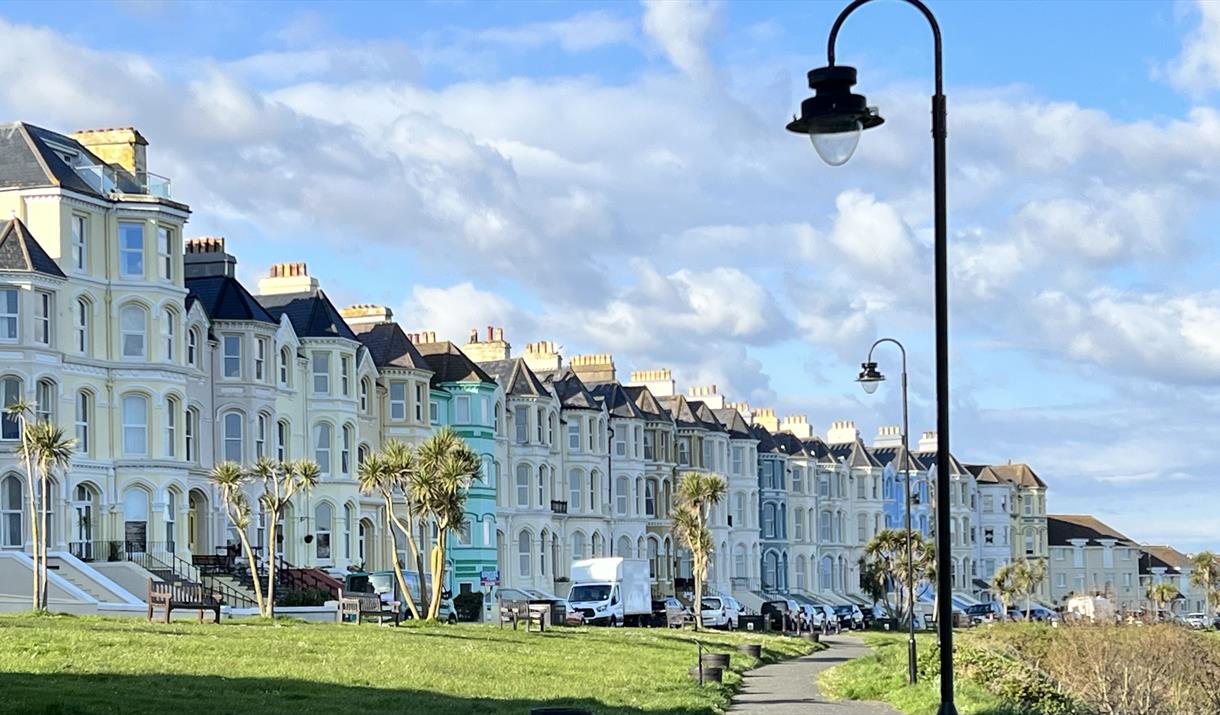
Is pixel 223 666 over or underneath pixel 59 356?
underneath

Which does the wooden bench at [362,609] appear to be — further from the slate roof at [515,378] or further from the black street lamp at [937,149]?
the black street lamp at [937,149]

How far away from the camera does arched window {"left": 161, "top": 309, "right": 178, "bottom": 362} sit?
58500mm

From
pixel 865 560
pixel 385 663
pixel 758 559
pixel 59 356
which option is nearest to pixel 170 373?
pixel 59 356

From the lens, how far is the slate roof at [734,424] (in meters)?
110

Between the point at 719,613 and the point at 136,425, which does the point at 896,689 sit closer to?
the point at 136,425

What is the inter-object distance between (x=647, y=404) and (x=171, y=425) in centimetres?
4383

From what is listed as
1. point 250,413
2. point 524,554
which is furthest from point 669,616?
point 250,413

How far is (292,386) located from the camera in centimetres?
6806

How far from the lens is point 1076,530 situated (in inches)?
6865

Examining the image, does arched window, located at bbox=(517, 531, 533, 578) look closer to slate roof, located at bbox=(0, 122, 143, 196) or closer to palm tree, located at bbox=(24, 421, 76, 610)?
slate roof, located at bbox=(0, 122, 143, 196)

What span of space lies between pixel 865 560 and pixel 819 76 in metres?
107

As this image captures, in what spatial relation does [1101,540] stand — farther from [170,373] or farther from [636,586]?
[170,373]

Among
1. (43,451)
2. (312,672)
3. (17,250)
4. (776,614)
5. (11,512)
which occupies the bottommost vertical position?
(776,614)

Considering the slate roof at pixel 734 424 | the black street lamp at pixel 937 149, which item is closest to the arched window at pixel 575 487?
the slate roof at pixel 734 424
